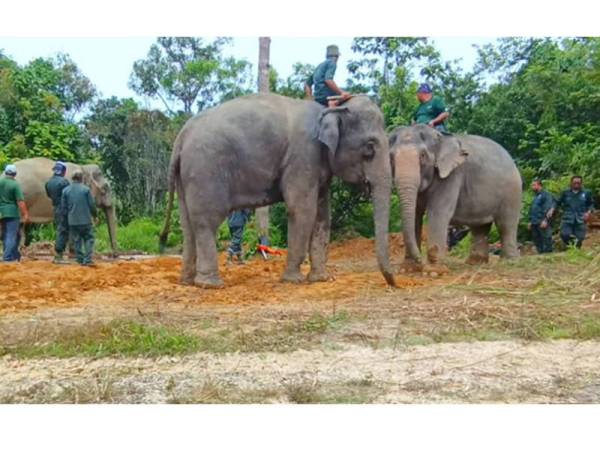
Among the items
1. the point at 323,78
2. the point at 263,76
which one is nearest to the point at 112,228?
the point at 263,76

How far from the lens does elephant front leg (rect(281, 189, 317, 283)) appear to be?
328 inches

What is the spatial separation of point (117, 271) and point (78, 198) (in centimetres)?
183

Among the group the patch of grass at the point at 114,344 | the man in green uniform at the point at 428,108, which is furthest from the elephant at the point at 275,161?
the patch of grass at the point at 114,344

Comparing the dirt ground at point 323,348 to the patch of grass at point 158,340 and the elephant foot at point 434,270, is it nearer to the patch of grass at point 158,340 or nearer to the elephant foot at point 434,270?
the patch of grass at point 158,340

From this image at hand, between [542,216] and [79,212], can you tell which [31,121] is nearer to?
[79,212]

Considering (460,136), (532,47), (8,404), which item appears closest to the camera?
(8,404)

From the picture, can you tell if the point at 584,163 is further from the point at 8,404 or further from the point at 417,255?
the point at 8,404

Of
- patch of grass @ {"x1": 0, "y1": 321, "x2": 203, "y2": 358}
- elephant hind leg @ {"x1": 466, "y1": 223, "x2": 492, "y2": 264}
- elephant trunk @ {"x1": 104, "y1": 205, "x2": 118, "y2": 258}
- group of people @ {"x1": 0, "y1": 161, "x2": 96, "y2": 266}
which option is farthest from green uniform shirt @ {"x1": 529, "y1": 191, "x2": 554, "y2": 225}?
patch of grass @ {"x1": 0, "y1": 321, "x2": 203, "y2": 358}

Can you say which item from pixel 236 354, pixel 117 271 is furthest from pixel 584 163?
pixel 236 354

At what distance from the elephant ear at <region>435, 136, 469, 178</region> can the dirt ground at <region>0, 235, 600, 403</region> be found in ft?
5.63

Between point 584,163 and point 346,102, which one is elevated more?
point 346,102

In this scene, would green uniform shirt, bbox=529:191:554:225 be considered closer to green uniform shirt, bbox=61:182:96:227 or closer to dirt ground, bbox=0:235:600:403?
dirt ground, bbox=0:235:600:403

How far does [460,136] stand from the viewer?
10.7 m

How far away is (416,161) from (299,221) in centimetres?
176
